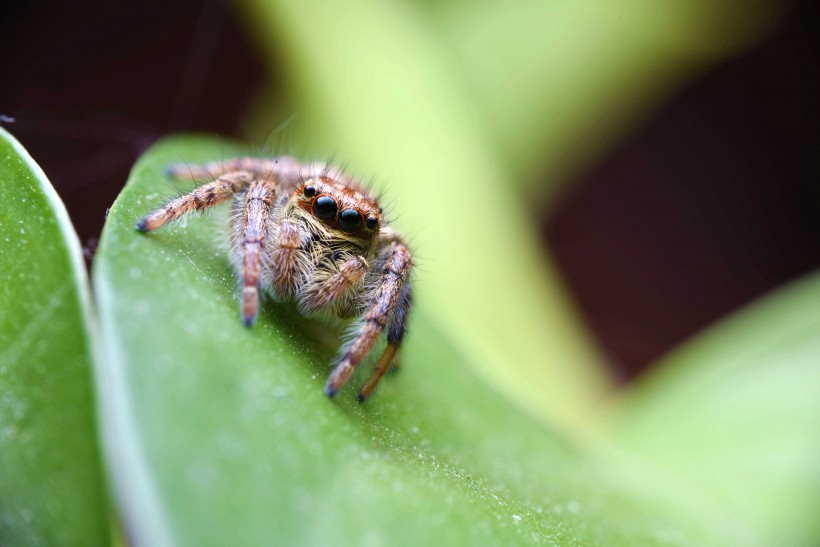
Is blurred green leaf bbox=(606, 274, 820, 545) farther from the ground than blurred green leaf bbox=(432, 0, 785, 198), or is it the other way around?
blurred green leaf bbox=(432, 0, 785, 198)

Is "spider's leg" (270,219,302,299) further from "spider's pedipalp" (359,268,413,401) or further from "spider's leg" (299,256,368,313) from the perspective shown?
"spider's pedipalp" (359,268,413,401)

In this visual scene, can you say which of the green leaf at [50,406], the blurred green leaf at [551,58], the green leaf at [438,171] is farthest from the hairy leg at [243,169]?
the blurred green leaf at [551,58]

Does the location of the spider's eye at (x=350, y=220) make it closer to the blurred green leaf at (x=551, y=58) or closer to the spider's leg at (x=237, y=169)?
the spider's leg at (x=237, y=169)

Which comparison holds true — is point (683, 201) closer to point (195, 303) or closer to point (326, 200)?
point (326, 200)

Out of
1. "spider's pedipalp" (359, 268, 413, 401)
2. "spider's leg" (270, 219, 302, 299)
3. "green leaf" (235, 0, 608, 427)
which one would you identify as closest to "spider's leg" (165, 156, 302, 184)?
"spider's leg" (270, 219, 302, 299)

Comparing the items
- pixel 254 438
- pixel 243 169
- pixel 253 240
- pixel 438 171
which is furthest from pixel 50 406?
pixel 438 171

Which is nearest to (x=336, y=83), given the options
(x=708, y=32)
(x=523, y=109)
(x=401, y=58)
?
(x=401, y=58)

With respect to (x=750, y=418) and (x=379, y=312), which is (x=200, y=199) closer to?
(x=379, y=312)
